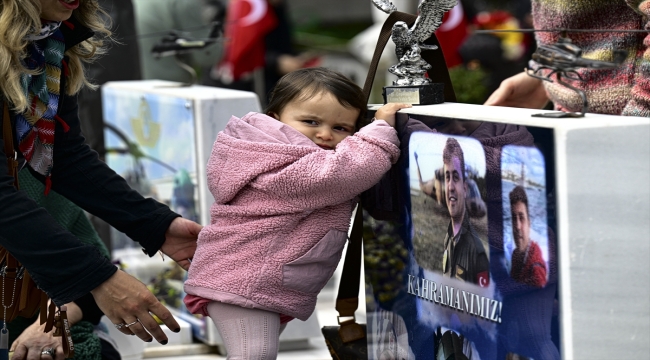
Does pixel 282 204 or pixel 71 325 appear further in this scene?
pixel 71 325

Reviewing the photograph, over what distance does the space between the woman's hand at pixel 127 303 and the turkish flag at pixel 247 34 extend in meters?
5.64

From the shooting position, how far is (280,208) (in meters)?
2.58

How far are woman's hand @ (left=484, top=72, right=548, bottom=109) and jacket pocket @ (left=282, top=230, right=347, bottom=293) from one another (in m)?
0.98

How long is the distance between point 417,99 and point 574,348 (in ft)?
2.78

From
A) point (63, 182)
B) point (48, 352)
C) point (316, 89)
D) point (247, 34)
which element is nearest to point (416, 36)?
point (316, 89)

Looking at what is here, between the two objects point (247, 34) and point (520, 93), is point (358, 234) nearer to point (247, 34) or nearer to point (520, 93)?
point (520, 93)

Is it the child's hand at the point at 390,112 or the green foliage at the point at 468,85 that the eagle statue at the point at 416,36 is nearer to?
the child's hand at the point at 390,112

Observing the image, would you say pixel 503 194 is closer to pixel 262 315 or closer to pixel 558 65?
pixel 558 65

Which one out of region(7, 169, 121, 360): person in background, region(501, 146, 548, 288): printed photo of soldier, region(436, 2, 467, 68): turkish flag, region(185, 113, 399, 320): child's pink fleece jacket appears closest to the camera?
region(501, 146, 548, 288): printed photo of soldier

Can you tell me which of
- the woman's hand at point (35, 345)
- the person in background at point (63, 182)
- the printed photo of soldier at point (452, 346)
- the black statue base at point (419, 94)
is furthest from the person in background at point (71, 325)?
the printed photo of soldier at point (452, 346)

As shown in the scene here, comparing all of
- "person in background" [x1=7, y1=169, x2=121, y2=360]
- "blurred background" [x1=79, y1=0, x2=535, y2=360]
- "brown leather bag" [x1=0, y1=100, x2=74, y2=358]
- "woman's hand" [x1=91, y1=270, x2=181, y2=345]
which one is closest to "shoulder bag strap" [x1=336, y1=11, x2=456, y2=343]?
"blurred background" [x1=79, y1=0, x2=535, y2=360]

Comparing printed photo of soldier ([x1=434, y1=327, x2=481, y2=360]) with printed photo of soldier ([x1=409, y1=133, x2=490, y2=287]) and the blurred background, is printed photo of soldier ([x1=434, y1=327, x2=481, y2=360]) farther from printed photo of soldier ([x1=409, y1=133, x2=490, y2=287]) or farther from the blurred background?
the blurred background

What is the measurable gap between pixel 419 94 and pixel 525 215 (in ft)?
1.98

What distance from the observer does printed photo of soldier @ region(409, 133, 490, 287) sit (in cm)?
229
